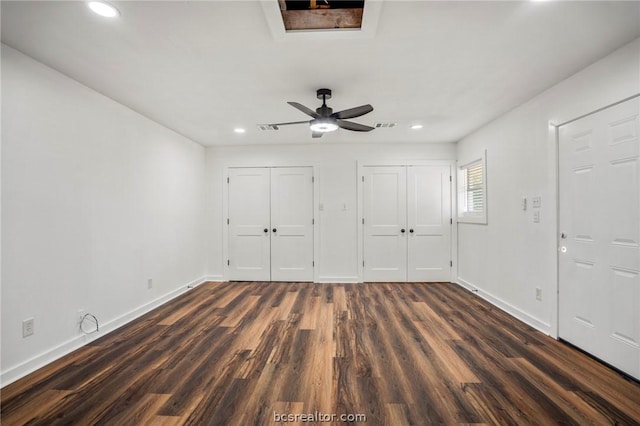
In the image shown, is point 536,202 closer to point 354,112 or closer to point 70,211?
point 354,112

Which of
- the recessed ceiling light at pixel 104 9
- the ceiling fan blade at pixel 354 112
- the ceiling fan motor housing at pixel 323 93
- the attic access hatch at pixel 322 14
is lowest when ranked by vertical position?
the ceiling fan blade at pixel 354 112

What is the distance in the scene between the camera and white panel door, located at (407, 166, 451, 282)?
477 cm

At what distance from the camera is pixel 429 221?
477cm

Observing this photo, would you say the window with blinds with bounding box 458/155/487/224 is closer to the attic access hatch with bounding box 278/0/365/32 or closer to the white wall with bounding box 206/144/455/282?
the white wall with bounding box 206/144/455/282

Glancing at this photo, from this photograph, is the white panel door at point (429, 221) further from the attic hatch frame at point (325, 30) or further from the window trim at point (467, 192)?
the attic hatch frame at point (325, 30)

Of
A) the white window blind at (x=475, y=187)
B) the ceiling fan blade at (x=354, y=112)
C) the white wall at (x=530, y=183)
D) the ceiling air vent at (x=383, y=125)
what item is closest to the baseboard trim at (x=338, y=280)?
the white wall at (x=530, y=183)

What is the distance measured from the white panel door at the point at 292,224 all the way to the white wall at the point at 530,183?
2770 mm

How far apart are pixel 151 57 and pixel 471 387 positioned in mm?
3482

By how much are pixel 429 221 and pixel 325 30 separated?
381cm

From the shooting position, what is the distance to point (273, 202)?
4891 millimetres

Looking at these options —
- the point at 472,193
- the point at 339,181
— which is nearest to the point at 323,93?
the point at 339,181

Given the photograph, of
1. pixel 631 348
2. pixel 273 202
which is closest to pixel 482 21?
pixel 631 348

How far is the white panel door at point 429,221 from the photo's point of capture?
188 inches

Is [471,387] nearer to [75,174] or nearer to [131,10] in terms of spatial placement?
[131,10]
